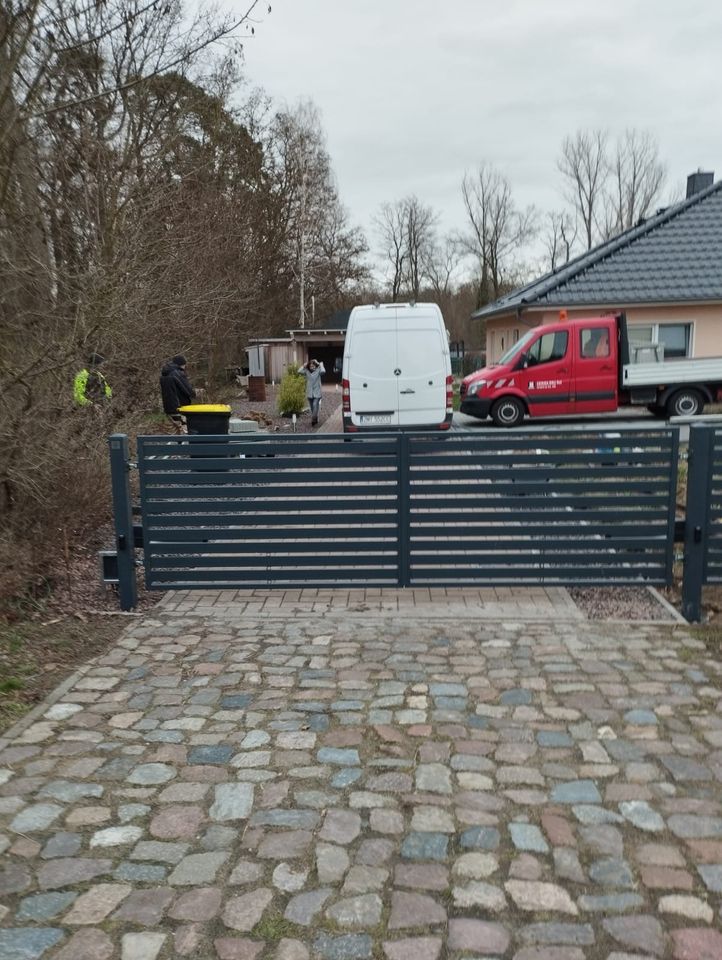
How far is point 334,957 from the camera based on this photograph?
92.1 inches

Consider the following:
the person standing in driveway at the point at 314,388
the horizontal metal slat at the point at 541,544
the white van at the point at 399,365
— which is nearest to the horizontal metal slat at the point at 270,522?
the horizontal metal slat at the point at 541,544

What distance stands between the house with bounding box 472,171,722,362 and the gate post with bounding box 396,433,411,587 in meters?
15.6

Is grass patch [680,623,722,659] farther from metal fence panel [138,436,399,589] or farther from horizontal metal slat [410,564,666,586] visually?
metal fence panel [138,436,399,589]

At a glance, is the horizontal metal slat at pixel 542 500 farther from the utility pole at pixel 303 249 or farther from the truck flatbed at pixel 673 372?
the utility pole at pixel 303 249

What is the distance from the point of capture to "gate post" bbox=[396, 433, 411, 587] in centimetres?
557

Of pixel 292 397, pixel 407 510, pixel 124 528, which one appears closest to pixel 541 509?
pixel 407 510

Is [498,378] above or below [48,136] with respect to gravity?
below

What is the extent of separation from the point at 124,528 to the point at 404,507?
2.11 meters

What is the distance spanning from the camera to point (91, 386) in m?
7.88

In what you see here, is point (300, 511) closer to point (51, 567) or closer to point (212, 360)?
point (51, 567)

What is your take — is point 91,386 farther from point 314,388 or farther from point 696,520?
point 314,388

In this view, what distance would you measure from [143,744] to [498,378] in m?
14.9

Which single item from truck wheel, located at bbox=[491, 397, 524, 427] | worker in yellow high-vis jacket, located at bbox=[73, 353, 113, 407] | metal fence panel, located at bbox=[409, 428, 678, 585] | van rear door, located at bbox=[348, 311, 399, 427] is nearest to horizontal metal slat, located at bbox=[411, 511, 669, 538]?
metal fence panel, located at bbox=[409, 428, 678, 585]

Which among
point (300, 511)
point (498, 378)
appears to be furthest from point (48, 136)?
point (498, 378)
